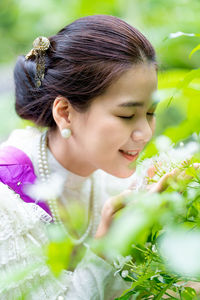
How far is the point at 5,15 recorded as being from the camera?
454 centimetres

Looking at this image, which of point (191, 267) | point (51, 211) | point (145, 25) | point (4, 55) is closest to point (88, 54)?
point (51, 211)

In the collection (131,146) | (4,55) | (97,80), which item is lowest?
(4,55)

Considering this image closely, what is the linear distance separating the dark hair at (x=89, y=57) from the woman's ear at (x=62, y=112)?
15 mm

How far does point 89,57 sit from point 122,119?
0.57 ft

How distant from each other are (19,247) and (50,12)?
121 inches

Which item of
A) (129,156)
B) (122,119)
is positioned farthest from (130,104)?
(129,156)

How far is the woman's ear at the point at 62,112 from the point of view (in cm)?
112

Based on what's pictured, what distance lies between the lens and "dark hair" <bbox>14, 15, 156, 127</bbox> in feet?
3.46

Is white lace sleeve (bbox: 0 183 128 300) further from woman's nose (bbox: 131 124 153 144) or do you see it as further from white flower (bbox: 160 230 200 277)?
white flower (bbox: 160 230 200 277)

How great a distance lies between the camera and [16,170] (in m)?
1.11

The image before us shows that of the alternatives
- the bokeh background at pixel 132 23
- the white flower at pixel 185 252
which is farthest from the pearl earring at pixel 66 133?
the bokeh background at pixel 132 23

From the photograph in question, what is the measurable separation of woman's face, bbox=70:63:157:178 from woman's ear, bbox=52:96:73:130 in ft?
0.08

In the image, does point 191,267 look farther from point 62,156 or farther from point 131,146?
point 62,156

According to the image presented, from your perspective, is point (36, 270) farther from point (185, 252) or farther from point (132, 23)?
point (132, 23)
